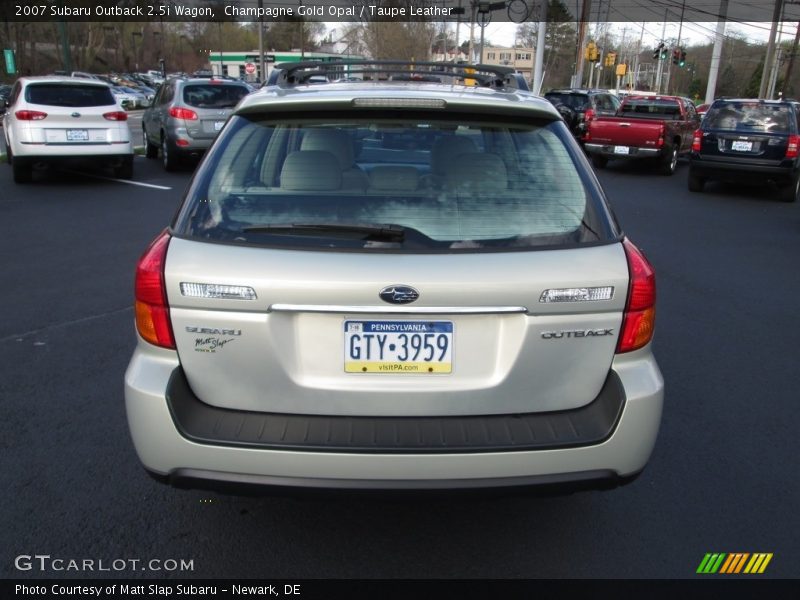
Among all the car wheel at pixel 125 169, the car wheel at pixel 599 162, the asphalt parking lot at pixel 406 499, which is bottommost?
the car wheel at pixel 599 162

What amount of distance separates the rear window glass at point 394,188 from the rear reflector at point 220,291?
0.19 m

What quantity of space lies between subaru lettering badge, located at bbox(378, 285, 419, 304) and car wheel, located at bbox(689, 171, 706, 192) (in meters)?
13.0

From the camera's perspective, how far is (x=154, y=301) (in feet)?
8.20

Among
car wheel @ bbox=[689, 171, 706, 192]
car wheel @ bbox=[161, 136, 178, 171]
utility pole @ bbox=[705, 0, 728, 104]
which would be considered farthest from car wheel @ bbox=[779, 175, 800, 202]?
utility pole @ bbox=[705, 0, 728, 104]

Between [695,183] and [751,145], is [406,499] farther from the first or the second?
[695,183]

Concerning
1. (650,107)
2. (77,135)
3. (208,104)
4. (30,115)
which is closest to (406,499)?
(77,135)

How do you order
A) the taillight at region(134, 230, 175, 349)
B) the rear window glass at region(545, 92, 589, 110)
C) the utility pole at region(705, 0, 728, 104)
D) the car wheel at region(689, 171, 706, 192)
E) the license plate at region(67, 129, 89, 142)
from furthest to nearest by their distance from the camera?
the utility pole at region(705, 0, 728, 104)
the rear window glass at region(545, 92, 589, 110)
the car wheel at region(689, 171, 706, 192)
the license plate at region(67, 129, 89, 142)
the taillight at region(134, 230, 175, 349)

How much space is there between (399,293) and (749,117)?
1308 centimetres

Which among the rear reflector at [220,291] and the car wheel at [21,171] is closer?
the rear reflector at [220,291]

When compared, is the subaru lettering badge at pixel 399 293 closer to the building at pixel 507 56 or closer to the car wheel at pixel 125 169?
the car wheel at pixel 125 169

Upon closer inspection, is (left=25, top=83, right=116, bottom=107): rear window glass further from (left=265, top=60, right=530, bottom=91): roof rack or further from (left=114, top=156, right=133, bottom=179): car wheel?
(left=265, top=60, right=530, bottom=91): roof rack

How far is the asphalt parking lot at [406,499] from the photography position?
2910 millimetres

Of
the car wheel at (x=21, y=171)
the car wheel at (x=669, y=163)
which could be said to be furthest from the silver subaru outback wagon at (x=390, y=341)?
the car wheel at (x=669, y=163)

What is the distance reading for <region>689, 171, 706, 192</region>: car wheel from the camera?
13914 millimetres
